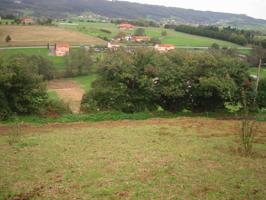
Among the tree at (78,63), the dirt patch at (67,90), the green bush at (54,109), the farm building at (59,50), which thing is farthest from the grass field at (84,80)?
the green bush at (54,109)

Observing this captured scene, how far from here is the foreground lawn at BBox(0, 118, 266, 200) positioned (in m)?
11.0

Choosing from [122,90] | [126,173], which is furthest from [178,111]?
[126,173]

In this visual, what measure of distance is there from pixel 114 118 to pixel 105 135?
7057 millimetres

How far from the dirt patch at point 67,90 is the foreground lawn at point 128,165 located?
27177mm

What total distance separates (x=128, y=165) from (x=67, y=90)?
43.1 meters

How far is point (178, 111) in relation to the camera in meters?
31.2

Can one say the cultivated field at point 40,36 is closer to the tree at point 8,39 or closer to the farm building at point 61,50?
the tree at point 8,39

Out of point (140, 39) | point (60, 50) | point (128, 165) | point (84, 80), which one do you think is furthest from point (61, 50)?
point (128, 165)

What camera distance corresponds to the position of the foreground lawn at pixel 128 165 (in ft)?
36.0

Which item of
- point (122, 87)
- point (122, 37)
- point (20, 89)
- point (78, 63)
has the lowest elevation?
A: point (78, 63)

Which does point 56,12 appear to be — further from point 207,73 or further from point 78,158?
point 78,158

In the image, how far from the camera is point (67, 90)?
55.2 m

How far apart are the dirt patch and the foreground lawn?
27.2 m

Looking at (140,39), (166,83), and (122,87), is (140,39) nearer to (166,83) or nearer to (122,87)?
(166,83)
